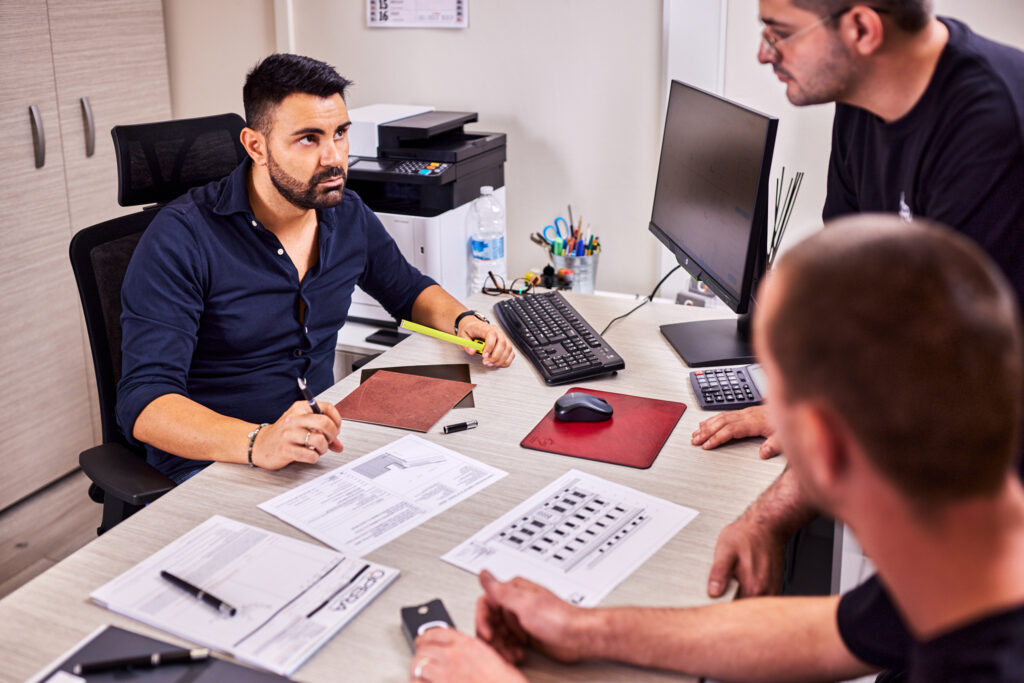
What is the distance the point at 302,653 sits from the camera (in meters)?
1.02

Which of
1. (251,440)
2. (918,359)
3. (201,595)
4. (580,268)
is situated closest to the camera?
(918,359)

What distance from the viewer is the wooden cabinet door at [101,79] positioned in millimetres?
2742

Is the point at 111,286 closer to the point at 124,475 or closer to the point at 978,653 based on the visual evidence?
the point at 124,475

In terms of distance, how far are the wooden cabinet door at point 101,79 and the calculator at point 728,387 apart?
6.66 feet

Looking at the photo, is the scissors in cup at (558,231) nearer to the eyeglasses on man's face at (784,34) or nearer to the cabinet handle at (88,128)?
the eyeglasses on man's face at (784,34)

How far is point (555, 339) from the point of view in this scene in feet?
6.31

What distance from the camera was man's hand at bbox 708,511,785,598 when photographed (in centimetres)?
117

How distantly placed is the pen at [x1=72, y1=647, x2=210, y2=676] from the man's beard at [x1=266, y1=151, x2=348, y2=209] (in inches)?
41.9

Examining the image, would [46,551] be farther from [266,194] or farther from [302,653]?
[302,653]

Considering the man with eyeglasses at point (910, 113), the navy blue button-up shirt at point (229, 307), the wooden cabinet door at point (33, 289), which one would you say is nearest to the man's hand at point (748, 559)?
the man with eyeglasses at point (910, 113)

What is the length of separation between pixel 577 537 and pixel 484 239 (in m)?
1.37

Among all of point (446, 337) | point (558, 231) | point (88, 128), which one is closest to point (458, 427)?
point (446, 337)

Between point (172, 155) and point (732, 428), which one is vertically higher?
point (172, 155)

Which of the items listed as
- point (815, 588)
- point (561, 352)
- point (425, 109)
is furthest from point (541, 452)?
point (425, 109)
